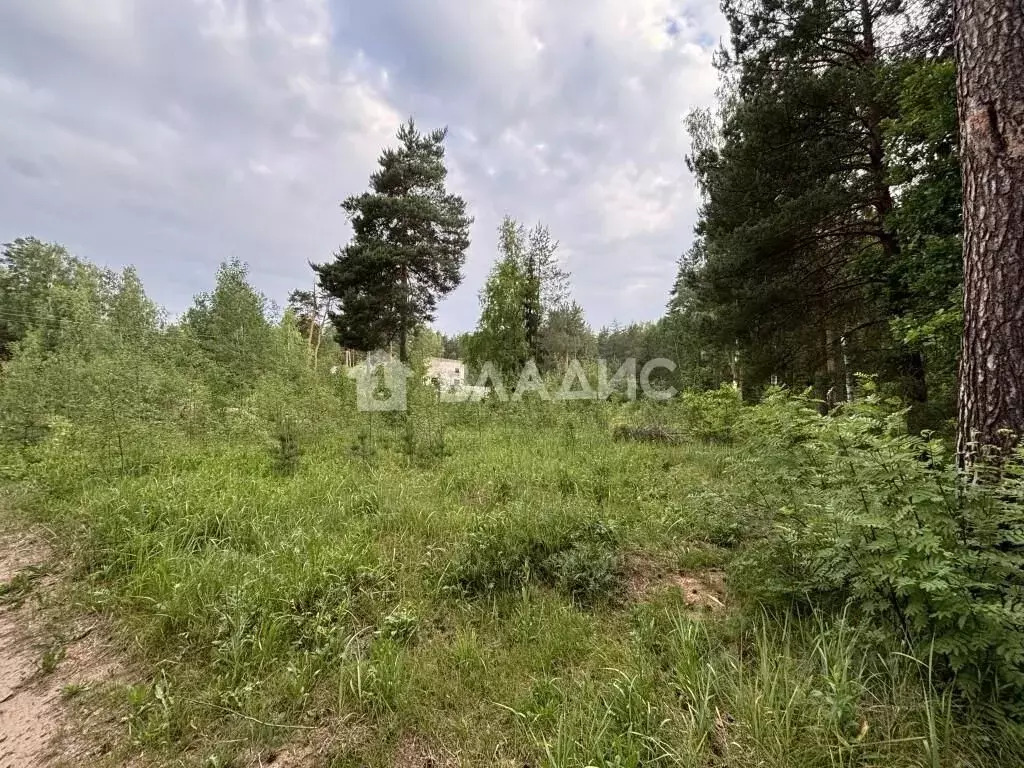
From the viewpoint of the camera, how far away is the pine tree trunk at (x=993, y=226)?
175 cm

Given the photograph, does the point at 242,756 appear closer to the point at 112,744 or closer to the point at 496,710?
the point at 112,744

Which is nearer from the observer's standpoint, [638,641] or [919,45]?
[638,641]

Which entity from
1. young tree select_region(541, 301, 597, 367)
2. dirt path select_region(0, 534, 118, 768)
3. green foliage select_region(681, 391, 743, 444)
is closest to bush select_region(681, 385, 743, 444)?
green foliage select_region(681, 391, 743, 444)

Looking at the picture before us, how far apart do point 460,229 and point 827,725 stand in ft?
49.2

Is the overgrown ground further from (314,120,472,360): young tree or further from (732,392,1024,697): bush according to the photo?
(314,120,472,360): young tree

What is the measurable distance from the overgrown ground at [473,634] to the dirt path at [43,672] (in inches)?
4.6

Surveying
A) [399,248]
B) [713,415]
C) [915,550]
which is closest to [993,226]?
[915,550]

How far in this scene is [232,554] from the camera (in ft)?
9.23

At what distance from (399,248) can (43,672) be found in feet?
41.7

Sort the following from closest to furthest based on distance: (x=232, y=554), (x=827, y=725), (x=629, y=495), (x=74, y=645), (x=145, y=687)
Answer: (x=827, y=725) → (x=145, y=687) → (x=74, y=645) → (x=232, y=554) → (x=629, y=495)

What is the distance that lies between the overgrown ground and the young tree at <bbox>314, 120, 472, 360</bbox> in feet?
31.9

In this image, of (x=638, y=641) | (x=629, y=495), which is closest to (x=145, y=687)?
(x=638, y=641)

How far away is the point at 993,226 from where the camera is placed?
5.96ft

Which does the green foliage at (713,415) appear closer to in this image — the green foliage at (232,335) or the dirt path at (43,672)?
the dirt path at (43,672)
